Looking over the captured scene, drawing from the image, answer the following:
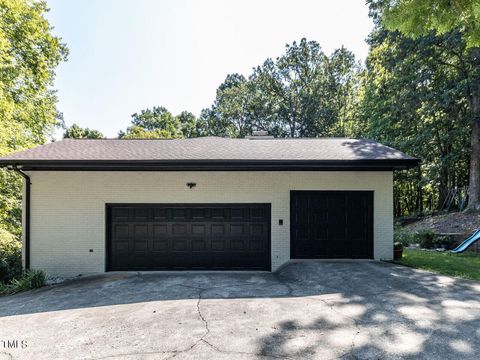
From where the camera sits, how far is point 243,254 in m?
7.72

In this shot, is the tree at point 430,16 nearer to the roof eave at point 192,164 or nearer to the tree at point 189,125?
the roof eave at point 192,164

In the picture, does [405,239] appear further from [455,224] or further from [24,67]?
[24,67]

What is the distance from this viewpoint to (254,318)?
4.27 m

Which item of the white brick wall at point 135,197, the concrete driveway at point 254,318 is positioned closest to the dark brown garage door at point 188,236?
the white brick wall at point 135,197

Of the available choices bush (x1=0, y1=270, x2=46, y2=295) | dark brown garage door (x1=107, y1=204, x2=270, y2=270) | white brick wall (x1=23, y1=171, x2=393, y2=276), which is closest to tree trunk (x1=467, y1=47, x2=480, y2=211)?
white brick wall (x1=23, y1=171, x2=393, y2=276)

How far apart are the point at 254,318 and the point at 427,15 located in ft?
17.7

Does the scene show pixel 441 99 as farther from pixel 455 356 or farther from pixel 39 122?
pixel 39 122

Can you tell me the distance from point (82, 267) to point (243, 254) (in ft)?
14.8

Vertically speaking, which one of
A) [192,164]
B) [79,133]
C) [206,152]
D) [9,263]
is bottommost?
[9,263]

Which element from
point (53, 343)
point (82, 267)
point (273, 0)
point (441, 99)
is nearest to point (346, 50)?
point (441, 99)

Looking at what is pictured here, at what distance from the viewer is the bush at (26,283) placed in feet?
21.7

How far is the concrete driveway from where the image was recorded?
3.39 m

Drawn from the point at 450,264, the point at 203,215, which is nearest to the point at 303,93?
the point at 450,264

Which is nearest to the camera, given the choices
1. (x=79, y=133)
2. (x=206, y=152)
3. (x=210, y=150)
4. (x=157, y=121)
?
(x=206, y=152)
